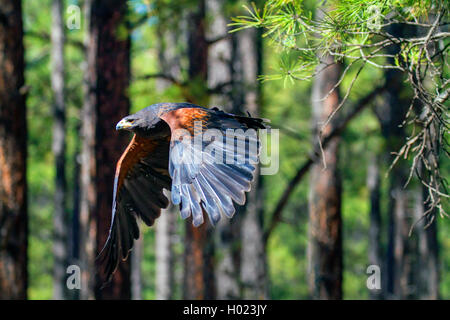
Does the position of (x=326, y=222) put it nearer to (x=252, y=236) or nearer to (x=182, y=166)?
(x=252, y=236)

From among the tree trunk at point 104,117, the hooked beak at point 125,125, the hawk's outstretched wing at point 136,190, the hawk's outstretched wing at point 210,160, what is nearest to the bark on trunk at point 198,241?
the tree trunk at point 104,117

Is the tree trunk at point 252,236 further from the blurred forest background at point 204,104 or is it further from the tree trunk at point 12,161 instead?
the tree trunk at point 12,161

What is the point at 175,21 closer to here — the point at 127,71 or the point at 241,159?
the point at 127,71

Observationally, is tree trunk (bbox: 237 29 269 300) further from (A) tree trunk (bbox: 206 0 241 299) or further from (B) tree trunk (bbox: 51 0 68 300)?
(B) tree trunk (bbox: 51 0 68 300)

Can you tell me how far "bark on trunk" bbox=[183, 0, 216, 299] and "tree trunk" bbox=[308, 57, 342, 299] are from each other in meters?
2.23

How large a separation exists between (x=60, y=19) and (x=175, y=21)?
6.82m

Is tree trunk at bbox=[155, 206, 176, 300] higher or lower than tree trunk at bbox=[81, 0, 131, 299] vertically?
lower

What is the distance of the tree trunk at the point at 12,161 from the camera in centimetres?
733

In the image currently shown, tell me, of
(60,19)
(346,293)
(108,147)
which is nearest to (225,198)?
(108,147)

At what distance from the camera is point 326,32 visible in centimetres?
421

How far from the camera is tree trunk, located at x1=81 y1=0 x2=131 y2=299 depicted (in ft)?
25.0

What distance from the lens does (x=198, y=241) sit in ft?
35.2

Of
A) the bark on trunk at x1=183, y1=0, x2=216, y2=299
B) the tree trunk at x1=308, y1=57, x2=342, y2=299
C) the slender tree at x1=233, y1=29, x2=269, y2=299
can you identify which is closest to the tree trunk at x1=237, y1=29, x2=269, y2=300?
the slender tree at x1=233, y1=29, x2=269, y2=299

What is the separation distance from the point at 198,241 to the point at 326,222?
10.1ft
